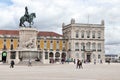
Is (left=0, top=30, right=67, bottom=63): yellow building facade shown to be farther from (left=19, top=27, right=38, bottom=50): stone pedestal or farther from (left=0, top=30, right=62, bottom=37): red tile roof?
(left=19, top=27, right=38, bottom=50): stone pedestal

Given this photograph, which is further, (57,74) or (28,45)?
(28,45)

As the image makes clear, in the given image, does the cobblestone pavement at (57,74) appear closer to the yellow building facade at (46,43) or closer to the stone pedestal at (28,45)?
the stone pedestal at (28,45)

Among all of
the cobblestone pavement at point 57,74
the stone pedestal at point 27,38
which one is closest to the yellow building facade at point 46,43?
the stone pedestal at point 27,38

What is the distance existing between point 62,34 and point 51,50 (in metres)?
11.9

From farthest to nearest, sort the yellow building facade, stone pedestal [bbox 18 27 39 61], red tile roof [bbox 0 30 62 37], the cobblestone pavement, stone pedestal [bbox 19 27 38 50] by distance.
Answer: red tile roof [bbox 0 30 62 37] → the yellow building facade → stone pedestal [bbox 19 27 38 50] → stone pedestal [bbox 18 27 39 61] → the cobblestone pavement

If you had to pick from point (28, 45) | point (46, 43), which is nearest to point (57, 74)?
point (28, 45)

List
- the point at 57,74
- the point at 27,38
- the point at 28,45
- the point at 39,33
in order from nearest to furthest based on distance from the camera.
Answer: the point at 57,74 → the point at 28,45 → the point at 27,38 → the point at 39,33

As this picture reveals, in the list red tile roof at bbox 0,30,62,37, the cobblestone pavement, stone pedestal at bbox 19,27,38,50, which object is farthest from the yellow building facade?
the cobblestone pavement

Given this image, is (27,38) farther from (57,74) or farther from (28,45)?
(57,74)

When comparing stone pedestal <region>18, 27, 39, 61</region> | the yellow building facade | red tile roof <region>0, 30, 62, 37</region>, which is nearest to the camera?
stone pedestal <region>18, 27, 39, 61</region>

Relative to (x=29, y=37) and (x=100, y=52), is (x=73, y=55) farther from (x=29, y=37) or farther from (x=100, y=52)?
(x=29, y=37)

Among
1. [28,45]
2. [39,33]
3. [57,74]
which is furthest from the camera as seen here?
[39,33]

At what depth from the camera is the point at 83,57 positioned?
107 m

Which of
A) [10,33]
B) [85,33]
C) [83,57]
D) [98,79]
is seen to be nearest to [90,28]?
[85,33]
